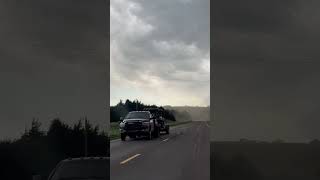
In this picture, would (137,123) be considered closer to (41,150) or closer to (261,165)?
(261,165)

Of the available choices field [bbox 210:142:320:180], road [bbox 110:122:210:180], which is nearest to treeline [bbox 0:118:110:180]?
field [bbox 210:142:320:180]

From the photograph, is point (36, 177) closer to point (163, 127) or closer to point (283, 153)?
point (163, 127)

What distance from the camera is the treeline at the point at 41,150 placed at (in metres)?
62.0

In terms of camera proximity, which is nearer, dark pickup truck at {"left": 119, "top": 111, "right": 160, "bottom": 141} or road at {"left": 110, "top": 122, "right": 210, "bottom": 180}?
road at {"left": 110, "top": 122, "right": 210, "bottom": 180}

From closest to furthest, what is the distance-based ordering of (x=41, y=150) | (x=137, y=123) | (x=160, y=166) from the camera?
(x=160, y=166) < (x=137, y=123) < (x=41, y=150)

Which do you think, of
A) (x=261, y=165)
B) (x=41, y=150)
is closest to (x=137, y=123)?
(x=261, y=165)

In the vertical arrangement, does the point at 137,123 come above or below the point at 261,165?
above

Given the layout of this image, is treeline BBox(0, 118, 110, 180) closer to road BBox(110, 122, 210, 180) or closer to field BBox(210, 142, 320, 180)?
field BBox(210, 142, 320, 180)

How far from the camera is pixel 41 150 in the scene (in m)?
66.2

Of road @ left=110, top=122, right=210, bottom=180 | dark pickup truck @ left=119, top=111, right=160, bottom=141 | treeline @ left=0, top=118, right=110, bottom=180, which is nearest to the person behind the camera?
road @ left=110, top=122, right=210, bottom=180

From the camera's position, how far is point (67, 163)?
11.3 metres

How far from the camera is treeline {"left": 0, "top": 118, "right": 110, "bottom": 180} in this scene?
2442 inches

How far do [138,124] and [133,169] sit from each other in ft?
45.8

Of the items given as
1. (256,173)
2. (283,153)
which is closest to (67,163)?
(256,173)
